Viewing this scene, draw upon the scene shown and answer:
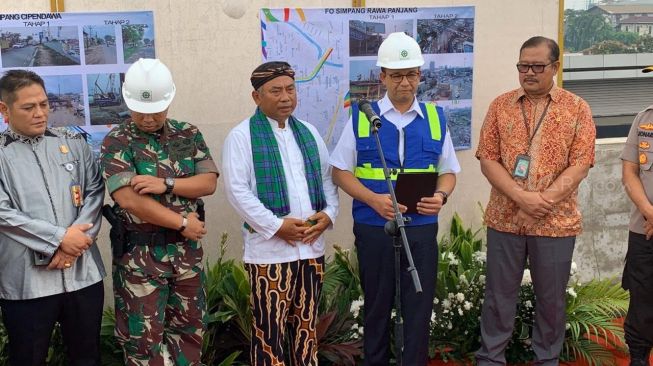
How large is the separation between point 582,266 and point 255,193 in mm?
3400

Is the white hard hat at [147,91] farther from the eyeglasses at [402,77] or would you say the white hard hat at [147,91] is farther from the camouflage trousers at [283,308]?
the eyeglasses at [402,77]

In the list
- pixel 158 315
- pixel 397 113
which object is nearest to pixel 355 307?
pixel 397 113

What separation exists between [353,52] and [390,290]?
1.89 metres

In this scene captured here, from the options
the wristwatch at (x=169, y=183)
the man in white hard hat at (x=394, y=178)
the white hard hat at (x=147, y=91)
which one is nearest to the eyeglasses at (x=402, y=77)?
the man in white hard hat at (x=394, y=178)

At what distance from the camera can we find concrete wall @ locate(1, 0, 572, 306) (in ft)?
16.7

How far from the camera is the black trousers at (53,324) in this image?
3799mm

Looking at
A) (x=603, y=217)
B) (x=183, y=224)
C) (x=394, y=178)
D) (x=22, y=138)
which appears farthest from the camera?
(x=603, y=217)

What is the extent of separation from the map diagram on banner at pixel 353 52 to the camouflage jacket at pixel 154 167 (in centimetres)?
147

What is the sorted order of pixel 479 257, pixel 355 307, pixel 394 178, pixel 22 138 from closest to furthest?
pixel 22 138 < pixel 394 178 < pixel 355 307 < pixel 479 257

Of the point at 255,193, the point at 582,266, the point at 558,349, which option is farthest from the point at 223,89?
the point at 582,266

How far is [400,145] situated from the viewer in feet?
14.2

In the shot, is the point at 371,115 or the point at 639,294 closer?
the point at 371,115

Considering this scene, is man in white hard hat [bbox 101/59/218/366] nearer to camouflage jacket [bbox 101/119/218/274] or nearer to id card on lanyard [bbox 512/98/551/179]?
camouflage jacket [bbox 101/119/218/274]

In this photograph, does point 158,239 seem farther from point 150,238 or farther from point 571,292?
point 571,292
